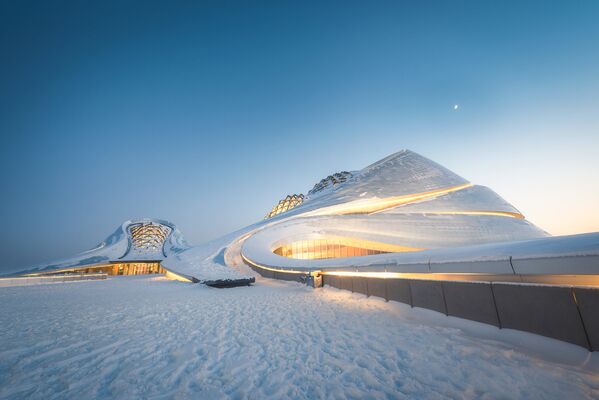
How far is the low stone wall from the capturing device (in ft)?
8.90

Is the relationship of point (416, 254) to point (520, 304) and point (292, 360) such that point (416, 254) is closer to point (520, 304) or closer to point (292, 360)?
point (520, 304)

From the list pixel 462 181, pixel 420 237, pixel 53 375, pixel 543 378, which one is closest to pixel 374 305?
pixel 543 378

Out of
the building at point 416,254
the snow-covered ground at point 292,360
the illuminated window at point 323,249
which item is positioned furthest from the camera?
the illuminated window at point 323,249

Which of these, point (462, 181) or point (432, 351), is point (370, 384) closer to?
point (432, 351)

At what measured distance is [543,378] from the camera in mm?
2350

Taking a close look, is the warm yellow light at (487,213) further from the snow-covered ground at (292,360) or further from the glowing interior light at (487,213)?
the snow-covered ground at (292,360)

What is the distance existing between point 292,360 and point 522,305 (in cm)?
336

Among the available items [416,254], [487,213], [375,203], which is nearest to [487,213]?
[487,213]

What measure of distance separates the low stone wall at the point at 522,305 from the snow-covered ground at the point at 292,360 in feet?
0.49

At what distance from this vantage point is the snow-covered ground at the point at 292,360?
2342mm

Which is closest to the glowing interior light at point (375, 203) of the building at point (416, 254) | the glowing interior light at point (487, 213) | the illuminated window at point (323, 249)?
the building at point (416, 254)

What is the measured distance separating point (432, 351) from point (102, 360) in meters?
4.50

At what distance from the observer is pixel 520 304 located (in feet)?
11.0

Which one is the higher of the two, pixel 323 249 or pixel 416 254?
pixel 416 254
